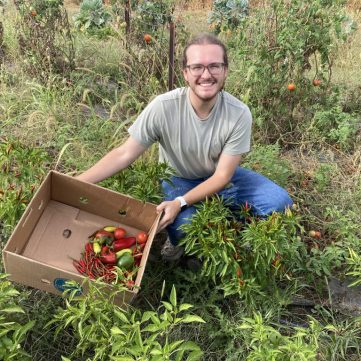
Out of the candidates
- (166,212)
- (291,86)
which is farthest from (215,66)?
(291,86)

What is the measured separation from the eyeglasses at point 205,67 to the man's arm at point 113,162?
50 centimetres

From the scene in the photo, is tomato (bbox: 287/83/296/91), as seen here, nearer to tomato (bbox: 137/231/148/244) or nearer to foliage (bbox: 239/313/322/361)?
tomato (bbox: 137/231/148/244)

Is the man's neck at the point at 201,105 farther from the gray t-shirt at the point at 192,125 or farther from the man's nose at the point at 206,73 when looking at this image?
the man's nose at the point at 206,73

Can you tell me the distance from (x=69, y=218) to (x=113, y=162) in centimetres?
41

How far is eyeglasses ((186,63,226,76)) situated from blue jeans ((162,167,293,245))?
645 mm

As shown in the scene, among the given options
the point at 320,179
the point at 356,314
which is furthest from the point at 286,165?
the point at 356,314

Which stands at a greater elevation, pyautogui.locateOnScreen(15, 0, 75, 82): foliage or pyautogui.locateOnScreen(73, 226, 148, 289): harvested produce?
pyautogui.locateOnScreen(15, 0, 75, 82): foliage

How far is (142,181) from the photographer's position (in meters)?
2.17

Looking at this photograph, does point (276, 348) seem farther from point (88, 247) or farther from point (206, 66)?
point (206, 66)

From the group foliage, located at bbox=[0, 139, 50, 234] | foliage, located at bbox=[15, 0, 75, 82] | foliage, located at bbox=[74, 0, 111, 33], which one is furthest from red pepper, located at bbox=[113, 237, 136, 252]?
foliage, located at bbox=[74, 0, 111, 33]

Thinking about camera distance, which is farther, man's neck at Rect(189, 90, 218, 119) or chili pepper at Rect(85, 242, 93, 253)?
man's neck at Rect(189, 90, 218, 119)

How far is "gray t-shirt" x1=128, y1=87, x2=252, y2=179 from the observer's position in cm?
232

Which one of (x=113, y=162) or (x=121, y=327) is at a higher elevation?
(x=113, y=162)

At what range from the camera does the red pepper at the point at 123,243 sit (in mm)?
2182
